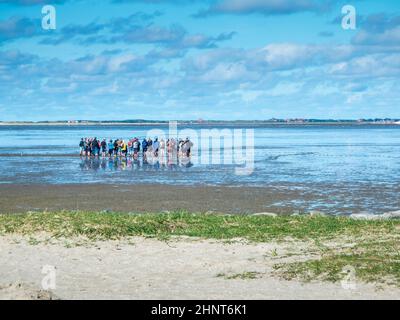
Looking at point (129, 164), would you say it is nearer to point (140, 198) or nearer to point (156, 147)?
point (156, 147)

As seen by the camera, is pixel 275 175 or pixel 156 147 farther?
pixel 156 147

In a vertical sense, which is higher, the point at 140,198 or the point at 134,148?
the point at 134,148

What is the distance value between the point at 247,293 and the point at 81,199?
Result: 16.4 m

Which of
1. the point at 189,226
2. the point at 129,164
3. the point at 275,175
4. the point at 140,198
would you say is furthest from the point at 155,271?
the point at 129,164

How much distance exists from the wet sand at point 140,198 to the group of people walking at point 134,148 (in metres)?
20.6

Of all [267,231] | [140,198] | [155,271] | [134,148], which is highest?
[134,148]

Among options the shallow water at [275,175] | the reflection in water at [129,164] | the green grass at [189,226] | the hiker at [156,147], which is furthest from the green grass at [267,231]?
the hiker at [156,147]

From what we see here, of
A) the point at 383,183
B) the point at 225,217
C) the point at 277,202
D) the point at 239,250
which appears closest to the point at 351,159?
the point at 383,183

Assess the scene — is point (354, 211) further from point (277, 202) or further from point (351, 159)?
point (351, 159)

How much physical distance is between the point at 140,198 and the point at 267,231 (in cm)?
1090

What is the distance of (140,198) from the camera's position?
84.3 ft

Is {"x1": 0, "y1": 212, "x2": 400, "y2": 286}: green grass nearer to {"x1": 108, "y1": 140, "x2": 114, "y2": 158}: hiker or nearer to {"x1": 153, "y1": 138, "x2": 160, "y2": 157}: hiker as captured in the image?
{"x1": 108, "y1": 140, "x2": 114, "y2": 158}: hiker

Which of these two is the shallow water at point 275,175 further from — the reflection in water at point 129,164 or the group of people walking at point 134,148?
the group of people walking at point 134,148

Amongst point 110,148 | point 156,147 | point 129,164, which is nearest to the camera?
point 129,164
